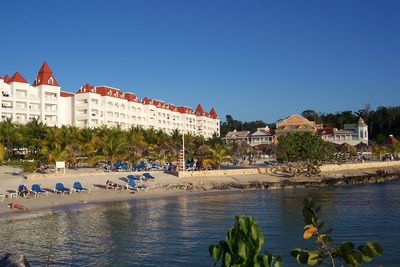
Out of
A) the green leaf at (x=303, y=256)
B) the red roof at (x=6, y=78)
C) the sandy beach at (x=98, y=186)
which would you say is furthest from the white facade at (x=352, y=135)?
the green leaf at (x=303, y=256)

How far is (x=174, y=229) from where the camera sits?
19.1 metres

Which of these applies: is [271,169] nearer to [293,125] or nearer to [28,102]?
[28,102]

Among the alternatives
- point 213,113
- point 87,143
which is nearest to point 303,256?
point 87,143

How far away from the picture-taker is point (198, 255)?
14.1 metres

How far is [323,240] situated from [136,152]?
1852 inches

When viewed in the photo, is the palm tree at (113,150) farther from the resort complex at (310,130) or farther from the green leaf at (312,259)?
the resort complex at (310,130)

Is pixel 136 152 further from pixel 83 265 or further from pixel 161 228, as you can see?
pixel 83 265

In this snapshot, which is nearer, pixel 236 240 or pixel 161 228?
pixel 236 240

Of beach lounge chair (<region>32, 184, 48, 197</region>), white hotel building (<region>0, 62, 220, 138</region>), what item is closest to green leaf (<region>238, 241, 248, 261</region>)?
beach lounge chair (<region>32, 184, 48, 197</region>)

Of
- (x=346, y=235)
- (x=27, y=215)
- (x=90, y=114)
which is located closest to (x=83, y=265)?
(x=346, y=235)

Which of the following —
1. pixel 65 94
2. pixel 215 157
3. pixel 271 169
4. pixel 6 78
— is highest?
pixel 6 78

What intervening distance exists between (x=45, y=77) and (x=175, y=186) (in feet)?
127

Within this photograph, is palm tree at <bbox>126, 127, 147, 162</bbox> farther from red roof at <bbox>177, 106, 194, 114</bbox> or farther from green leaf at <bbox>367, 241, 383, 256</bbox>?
red roof at <bbox>177, 106, 194, 114</bbox>

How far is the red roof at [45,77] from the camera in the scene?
218 feet
